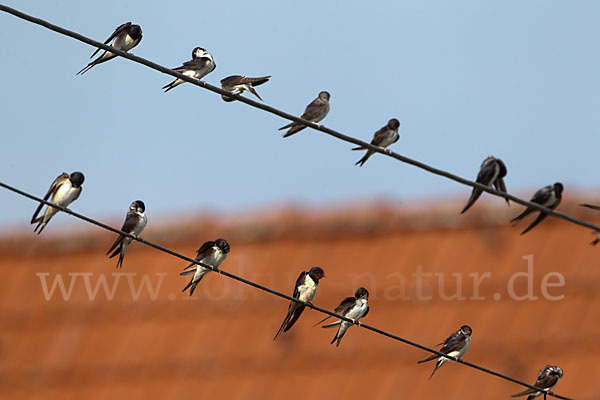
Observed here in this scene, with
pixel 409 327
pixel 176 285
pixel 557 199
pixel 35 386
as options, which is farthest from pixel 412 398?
pixel 557 199

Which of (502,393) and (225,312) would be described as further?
(225,312)

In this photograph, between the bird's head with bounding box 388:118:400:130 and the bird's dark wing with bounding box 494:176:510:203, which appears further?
the bird's head with bounding box 388:118:400:130

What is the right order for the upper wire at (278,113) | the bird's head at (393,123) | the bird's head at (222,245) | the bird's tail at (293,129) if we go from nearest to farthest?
the upper wire at (278,113) → the bird's tail at (293,129) → the bird's head at (393,123) → the bird's head at (222,245)

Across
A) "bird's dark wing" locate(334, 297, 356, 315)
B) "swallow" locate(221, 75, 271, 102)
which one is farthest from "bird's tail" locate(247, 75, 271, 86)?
"bird's dark wing" locate(334, 297, 356, 315)

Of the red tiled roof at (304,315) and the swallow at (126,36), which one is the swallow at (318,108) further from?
the red tiled roof at (304,315)

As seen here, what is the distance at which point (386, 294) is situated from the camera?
20.6 meters

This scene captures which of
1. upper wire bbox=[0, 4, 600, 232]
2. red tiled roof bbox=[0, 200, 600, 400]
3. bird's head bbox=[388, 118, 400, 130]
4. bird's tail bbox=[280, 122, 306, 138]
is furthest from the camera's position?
red tiled roof bbox=[0, 200, 600, 400]

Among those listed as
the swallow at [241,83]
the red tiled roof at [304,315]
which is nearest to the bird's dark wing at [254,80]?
the swallow at [241,83]

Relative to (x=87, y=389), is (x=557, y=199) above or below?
above

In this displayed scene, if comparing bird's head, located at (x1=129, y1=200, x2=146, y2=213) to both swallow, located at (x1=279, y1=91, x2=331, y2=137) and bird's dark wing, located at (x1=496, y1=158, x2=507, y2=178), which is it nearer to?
swallow, located at (x1=279, y1=91, x2=331, y2=137)

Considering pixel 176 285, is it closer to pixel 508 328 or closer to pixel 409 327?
pixel 409 327

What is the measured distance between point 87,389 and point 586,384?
8.12 meters

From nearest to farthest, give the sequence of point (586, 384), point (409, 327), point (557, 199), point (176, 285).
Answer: point (557, 199) < point (586, 384) < point (409, 327) < point (176, 285)

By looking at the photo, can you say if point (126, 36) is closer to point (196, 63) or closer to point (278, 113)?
point (196, 63)
